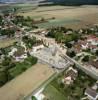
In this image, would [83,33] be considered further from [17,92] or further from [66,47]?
[17,92]

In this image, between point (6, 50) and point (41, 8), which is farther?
point (41, 8)

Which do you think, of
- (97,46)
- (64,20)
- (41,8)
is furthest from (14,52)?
(41,8)

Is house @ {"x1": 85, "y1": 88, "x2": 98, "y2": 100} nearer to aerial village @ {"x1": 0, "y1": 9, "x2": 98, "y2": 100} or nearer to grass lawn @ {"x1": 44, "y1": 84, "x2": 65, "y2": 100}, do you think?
aerial village @ {"x1": 0, "y1": 9, "x2": 98, "y2": 100}

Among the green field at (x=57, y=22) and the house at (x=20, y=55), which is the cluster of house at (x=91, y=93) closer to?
the house at (x=20, y=55)

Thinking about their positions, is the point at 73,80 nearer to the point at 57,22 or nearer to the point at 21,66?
the point at 21,66

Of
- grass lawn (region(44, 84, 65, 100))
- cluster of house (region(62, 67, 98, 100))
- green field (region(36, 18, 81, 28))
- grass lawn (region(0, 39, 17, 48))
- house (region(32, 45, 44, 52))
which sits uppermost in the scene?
green field (region(36, 18, 81, 28))

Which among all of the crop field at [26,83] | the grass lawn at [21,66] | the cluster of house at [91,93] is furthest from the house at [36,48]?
the cluster of house at [91,93]

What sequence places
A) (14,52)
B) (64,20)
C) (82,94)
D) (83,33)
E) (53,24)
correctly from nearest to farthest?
(82,94) < (14,52) < (83,33) < (53,24) < (64,20)

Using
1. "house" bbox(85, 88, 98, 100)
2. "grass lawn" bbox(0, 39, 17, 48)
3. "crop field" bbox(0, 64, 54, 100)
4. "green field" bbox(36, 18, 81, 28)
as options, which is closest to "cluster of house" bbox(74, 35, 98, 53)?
"crop field" bbox(0, 64, 54, 100)
